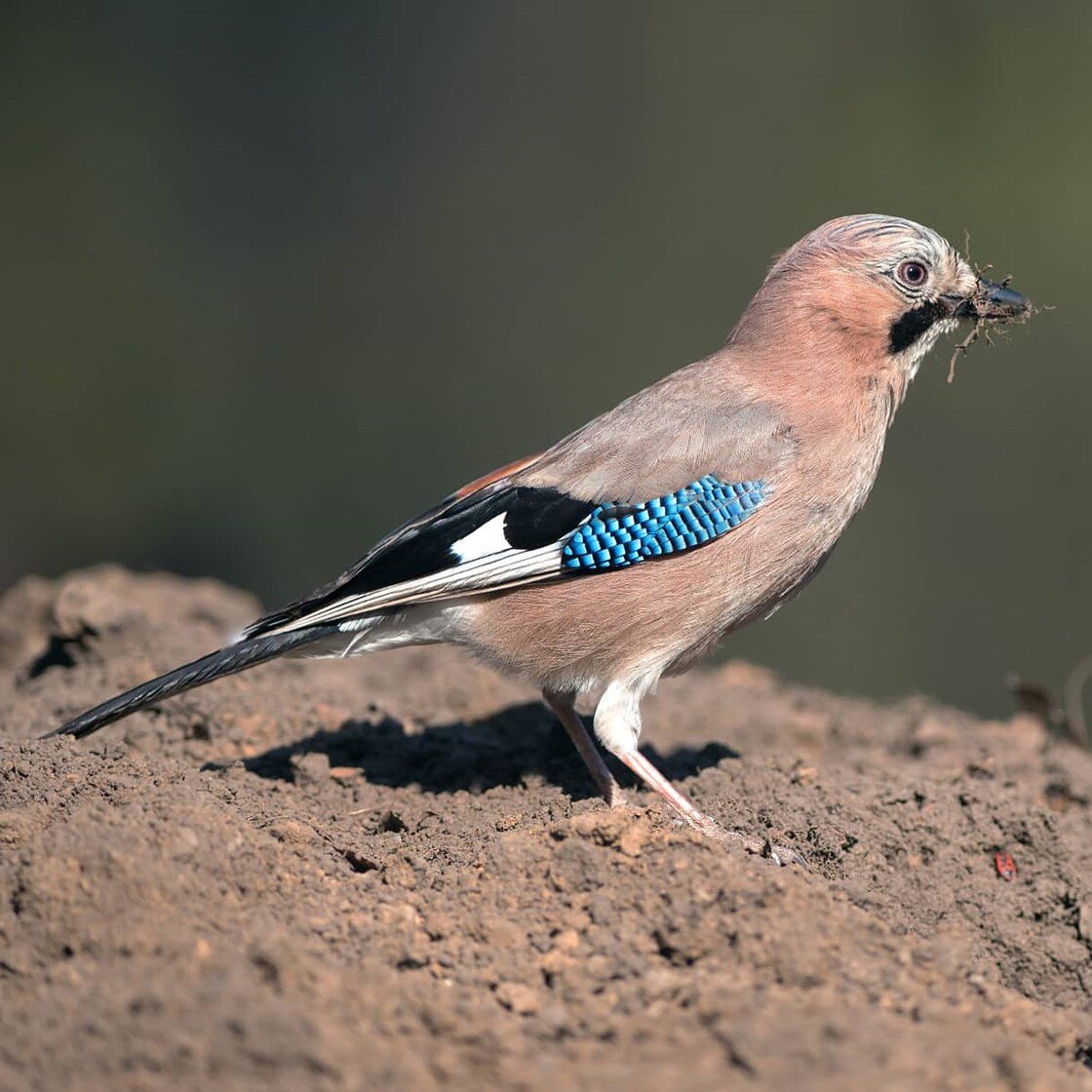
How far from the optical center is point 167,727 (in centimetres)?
723

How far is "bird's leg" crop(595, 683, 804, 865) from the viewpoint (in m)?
5.80

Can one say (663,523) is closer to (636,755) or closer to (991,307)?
(636,755)

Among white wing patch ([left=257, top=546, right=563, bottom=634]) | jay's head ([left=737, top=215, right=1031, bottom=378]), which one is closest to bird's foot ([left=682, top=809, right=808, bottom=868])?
white wing patch ([left=257, top=546, right=563, bottom=634])

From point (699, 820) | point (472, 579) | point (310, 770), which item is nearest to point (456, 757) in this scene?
point (310, 770)

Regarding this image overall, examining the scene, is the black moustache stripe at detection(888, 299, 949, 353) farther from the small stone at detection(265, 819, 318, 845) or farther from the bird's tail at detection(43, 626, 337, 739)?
the small stone at detection(265, 819, 318, 845)

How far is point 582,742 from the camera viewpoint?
6.76 meters

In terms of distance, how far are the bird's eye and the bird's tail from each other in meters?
3.03

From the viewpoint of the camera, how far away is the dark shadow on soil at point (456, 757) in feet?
21.9

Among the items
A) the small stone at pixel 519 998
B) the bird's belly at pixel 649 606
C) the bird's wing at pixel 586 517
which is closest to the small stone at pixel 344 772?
the bird's wing at pixel 586 517

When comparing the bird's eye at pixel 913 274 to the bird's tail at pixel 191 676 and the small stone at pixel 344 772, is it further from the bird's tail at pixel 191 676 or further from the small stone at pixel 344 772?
the small stone at pixel 344 772

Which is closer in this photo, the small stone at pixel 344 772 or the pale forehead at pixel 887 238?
the small stone at pixel 344 772

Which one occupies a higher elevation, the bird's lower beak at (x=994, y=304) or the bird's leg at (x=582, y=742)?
the bird's lower beak at (x=994, y=304)

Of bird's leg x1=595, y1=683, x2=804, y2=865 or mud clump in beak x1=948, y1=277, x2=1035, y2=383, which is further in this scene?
mud clump in beak x1=948, y1=277, x2=1035, y2=383

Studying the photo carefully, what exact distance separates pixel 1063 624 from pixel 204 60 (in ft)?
42.9
